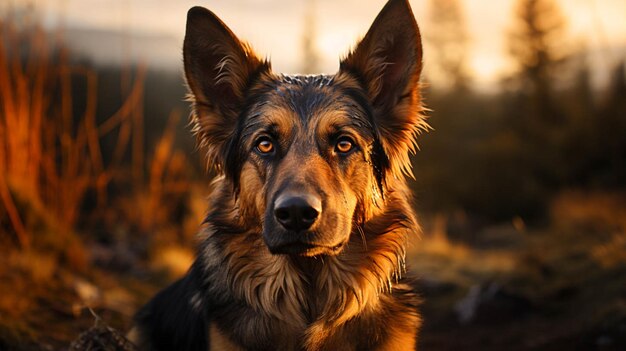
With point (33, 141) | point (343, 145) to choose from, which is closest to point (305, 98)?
point (343, 145)

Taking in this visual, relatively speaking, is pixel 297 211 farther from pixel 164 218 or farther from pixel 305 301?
pixel 164 218

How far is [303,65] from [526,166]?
24.1m

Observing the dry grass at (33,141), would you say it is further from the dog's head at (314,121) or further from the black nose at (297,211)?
the black nose at (297,211)

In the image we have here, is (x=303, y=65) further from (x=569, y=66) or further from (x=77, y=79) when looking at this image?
(x=77, y=79)

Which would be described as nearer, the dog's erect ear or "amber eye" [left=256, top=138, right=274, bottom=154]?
"amber eye" [left=256, top=138, right=274, bottom=154]

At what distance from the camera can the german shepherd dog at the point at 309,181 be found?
4.09 meters

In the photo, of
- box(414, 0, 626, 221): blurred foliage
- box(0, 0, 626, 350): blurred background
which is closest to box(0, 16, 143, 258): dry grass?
box(0, 0, 626, 350): blurred background

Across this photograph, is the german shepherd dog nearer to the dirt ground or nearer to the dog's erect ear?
the dog's erect ear

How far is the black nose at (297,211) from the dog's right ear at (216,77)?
1111 millimetres

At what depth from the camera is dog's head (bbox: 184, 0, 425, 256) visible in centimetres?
391

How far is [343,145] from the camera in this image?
4191 millimetres

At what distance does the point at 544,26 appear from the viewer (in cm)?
3344

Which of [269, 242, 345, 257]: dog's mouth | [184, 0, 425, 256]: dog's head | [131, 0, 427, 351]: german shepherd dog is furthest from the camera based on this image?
[131, 0, 427, 351]: german shepherd dog

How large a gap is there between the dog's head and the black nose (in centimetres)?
10
